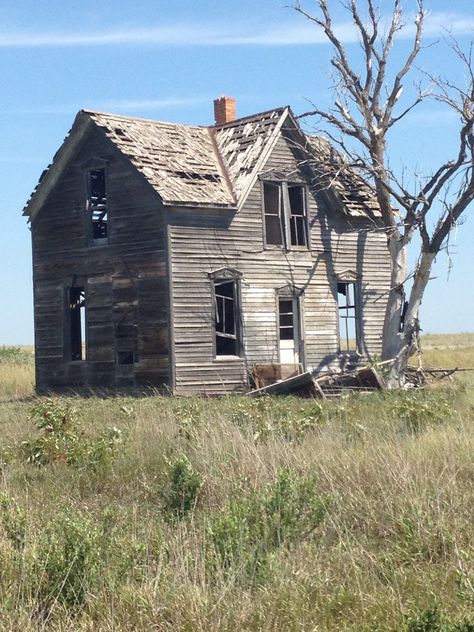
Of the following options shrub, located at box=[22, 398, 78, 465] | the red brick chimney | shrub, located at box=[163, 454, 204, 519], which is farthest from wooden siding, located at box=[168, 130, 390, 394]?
shrub, located at box=[163, 454, 204, 519]

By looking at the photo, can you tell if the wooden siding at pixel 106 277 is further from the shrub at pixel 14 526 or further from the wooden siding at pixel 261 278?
the shrub at pixel 14 526

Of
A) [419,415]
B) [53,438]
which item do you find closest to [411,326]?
[419,415]

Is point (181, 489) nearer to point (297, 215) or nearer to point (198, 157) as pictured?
point (198, 157)

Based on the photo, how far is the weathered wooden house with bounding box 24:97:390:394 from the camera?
959 inches

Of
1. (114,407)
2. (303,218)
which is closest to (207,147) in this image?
(303,218)

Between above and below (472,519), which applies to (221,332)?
above

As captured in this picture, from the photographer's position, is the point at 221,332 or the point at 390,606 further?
the point at 221,332

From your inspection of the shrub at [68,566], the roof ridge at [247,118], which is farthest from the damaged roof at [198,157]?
the shrub at [68,566]

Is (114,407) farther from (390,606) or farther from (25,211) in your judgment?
(390,606)

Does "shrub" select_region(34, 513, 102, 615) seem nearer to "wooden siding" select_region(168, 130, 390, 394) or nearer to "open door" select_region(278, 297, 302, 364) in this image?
"wooden siding" select_region(168, 130, 390, 394)

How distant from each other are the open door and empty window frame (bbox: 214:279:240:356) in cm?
140

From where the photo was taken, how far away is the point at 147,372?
80.0 feet

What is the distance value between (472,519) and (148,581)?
2.77 metres

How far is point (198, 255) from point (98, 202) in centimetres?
337
